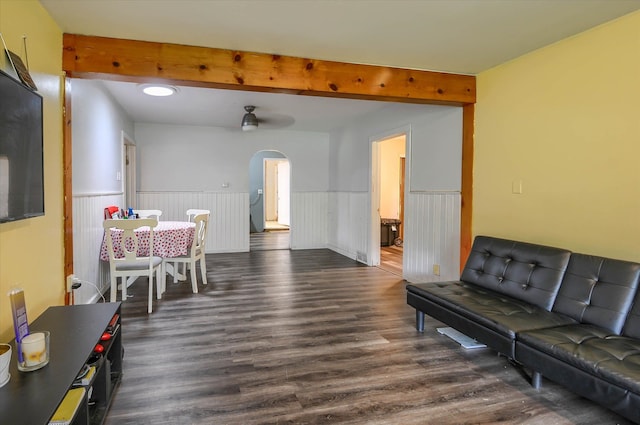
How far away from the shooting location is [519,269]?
9.29ft

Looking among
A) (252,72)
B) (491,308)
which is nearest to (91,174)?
(252,72)

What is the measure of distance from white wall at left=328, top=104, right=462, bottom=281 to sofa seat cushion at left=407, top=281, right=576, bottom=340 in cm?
119

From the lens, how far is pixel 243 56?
3.09 m

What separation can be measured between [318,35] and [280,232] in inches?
296

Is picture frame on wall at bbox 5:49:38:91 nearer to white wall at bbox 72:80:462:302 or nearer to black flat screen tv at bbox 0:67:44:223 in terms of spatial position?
black flat screen tv at bbox 0:67:44:223

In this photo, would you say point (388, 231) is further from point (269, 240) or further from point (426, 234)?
point (426, 234)

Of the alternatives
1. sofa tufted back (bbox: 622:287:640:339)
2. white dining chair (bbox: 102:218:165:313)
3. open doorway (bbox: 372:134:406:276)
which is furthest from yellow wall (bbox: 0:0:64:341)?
open doorway (bbox: 372:134:406:276)

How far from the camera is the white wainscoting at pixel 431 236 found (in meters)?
4.10

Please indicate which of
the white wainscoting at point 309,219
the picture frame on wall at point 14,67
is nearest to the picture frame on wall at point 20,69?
the picture frame on wall at point 14,67

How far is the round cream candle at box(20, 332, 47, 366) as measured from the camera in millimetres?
1491

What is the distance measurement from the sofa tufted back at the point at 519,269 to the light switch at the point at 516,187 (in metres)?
0.50

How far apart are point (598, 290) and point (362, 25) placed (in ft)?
7.56

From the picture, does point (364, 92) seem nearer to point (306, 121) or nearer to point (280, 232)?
point (306, 121)

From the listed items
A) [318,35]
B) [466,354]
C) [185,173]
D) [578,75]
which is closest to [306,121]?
[185,173]
